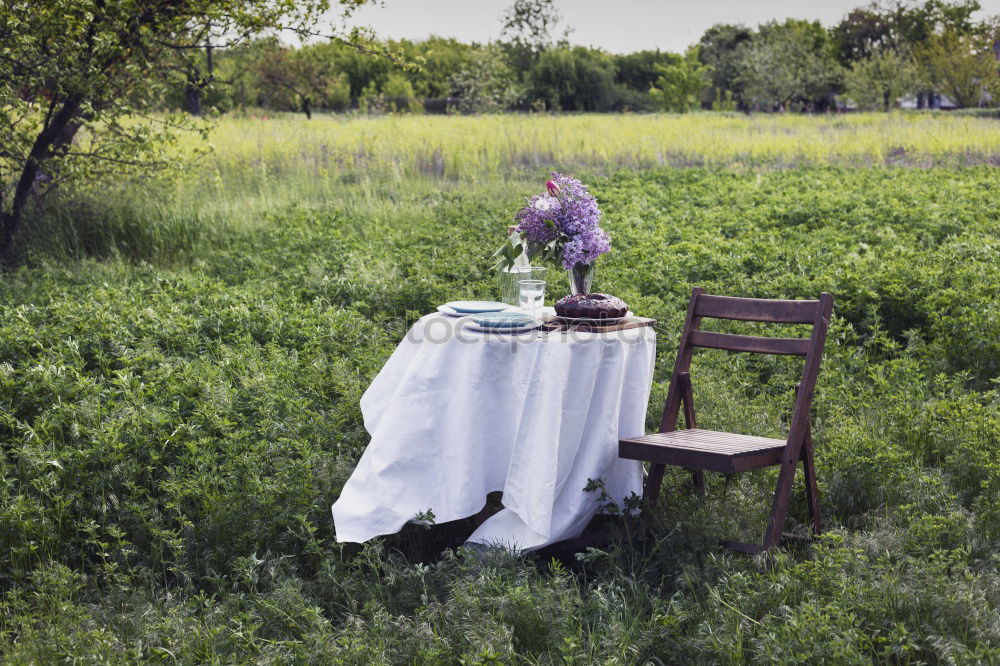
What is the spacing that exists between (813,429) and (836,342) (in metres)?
1.32

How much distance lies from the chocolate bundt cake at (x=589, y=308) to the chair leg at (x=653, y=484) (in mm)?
782

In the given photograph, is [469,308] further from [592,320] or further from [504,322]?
[592,320]

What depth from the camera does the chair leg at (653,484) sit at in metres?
4.53

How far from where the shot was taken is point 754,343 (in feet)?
14.3

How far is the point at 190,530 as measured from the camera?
14.5 feet

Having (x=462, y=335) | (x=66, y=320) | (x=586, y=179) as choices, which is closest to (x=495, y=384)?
(x=462, y=335)

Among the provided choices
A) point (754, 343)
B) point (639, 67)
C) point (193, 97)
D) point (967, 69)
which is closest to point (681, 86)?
point (639, 67)

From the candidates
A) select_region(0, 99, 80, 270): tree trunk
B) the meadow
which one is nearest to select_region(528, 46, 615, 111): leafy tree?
the meadow

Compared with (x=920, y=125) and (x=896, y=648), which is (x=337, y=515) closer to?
(x=896, y=648)

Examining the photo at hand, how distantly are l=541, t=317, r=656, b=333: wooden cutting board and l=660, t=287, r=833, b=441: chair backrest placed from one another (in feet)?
0.95

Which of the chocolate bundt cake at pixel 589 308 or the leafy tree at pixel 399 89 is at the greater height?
the leafy tree at pixel 399 89

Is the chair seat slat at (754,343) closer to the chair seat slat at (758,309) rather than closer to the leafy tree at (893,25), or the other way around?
the chair seat slat at (758,309)

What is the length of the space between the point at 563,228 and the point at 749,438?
1343 mm

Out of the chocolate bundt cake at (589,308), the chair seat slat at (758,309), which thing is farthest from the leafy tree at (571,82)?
the chocolate bundt cake at (589,308)
